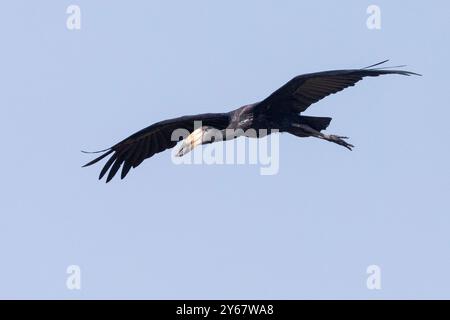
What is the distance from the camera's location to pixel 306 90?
29172 mm

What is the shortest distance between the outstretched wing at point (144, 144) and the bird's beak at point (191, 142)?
0.23m

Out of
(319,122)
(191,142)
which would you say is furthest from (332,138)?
(191,142)

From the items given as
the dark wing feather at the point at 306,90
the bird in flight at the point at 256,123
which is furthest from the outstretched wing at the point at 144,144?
the dark wing feather at the point at 306,90

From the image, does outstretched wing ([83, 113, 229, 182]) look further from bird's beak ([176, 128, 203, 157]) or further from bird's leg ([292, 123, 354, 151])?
bird's leg ([292, 123, 354, 151])

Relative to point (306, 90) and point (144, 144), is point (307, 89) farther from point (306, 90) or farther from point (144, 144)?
point (144, 144)

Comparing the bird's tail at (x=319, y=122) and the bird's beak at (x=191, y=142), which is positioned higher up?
the bird's tail at (x=319, y=122)

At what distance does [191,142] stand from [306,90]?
254 cm

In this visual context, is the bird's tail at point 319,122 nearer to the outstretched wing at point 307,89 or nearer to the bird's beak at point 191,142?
the outstretched wing at point 307,89

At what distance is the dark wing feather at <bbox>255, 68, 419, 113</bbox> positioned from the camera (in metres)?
28.4

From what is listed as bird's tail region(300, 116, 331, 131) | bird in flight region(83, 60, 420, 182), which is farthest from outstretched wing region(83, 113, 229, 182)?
bird's tail region(300, 116, 331, 131)

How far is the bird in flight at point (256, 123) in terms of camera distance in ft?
94.5

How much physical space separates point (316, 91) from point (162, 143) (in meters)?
3.45

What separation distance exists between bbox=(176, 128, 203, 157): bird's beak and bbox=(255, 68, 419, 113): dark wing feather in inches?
51.8
